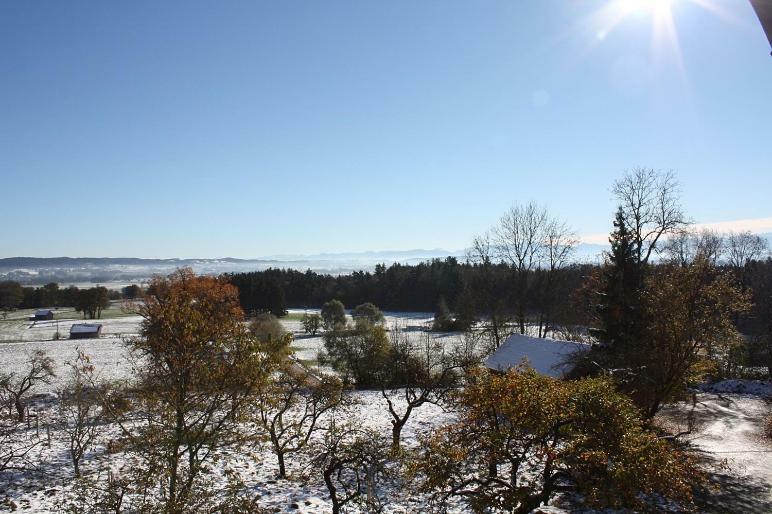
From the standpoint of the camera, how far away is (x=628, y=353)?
23547 millimetres

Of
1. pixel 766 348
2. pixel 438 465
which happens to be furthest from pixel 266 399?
pixel 766 348

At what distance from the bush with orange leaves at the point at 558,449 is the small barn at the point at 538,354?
16.6 metres

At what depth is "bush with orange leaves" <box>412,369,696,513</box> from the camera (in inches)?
327

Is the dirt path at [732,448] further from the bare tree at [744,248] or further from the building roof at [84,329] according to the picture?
the building roof at [84,329]

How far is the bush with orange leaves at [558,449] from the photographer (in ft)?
27.2

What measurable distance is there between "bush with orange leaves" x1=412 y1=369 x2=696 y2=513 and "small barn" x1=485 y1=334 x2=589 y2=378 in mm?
16592

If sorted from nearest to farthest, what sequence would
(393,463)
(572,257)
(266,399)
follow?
(266,399) < (393,463) < (572,257)

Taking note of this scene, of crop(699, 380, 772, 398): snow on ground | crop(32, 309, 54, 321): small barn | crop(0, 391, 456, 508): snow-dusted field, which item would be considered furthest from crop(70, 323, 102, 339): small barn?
crop(699, 380, 772, 398): snow on ground

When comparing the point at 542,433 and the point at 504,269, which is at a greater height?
the point at 504,269

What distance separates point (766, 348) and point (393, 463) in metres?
35.4

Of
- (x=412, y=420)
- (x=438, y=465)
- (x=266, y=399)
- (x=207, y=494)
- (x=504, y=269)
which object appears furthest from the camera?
(x=504, y=269)

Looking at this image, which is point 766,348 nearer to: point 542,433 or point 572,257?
point 572,257

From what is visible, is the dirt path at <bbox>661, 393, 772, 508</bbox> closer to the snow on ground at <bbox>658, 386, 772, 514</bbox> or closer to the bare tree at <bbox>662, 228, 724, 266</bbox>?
the snow on ground at <bbox>658, 386, 772, 514</bbox>

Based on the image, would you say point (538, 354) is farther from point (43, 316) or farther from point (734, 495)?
point (43, 316)
